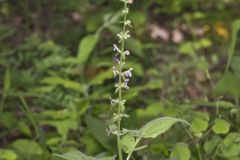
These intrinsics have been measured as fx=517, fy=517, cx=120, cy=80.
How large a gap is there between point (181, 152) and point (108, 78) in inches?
48.7

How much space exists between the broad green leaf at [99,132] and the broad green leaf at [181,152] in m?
0.26

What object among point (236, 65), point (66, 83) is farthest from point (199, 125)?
point (66, 83)

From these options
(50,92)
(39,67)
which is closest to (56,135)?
(50,92)

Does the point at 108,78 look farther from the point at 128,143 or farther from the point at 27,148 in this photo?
the point at 128,143

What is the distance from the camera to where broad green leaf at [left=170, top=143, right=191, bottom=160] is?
6.35 feet

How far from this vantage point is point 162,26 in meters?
4.67

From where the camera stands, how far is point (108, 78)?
10.2 ft

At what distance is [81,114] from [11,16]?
2410mm

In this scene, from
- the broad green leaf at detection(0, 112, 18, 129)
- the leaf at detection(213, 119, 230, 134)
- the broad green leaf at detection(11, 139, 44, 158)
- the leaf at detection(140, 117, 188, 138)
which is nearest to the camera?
the leaf at detection(140, 117, 188, 138)

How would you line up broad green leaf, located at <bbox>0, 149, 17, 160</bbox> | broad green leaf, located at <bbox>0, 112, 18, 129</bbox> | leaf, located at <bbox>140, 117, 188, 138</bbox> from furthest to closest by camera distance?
broad green leaf, located at <bbox>0, 112, 18, 129</bbox>, broad green leaf, located at <bbox>0, 149, 17, 160</bbox>, leaf, located at <bbox>140, 117, 188, 138</bbox>

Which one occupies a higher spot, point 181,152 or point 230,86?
point 230,86

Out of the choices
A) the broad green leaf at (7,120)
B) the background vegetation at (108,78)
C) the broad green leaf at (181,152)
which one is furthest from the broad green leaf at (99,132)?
the broad green leaf at (7,120)

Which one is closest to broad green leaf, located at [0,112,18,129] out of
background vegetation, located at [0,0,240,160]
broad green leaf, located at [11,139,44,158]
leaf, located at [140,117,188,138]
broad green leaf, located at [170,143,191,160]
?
background vegetation, located at [0,0,240,160]

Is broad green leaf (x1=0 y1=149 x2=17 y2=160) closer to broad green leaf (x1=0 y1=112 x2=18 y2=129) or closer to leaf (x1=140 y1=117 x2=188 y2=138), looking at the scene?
broad green leaf (x1=0 y1=112 x2=18 y2=129)
